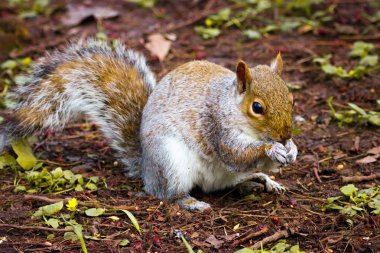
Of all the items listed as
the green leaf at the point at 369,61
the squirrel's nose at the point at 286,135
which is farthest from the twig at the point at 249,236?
the green leaf at the point at 369,61

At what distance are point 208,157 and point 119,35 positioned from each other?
253cm

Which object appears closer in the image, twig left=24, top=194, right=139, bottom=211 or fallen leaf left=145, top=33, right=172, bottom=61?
twig left=24, top=194, right=139, bottom=211

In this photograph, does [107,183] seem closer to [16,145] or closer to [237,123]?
[16,145]

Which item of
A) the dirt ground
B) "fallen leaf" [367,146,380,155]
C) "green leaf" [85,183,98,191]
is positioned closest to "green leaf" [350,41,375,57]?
the dirt ground

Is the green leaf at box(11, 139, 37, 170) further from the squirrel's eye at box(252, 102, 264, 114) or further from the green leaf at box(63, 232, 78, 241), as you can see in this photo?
the squirrel's eye at box(252, 102, 264, 114)

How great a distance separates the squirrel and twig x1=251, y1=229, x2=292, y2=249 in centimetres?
34

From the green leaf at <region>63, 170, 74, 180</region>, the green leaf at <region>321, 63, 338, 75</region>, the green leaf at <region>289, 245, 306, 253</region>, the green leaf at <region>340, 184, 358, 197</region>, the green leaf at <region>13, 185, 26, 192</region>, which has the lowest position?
the green leaf at <region>340, 184, 358, 197</region>

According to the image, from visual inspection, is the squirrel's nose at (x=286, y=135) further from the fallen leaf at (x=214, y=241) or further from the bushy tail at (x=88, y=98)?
the bushy tail at (x=88, y=98)

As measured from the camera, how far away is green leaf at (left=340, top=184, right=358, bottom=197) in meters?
3.06

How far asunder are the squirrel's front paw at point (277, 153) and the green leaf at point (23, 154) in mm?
1456

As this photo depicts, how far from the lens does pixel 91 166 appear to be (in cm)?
369

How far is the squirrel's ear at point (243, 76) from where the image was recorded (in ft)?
9.52

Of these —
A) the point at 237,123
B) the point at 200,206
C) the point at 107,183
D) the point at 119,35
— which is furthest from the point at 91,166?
the point at 119,35

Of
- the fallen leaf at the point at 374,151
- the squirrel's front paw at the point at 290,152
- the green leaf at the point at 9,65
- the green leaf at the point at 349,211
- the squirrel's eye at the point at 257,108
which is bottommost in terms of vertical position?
the fallen leaf at the point at 374,151
